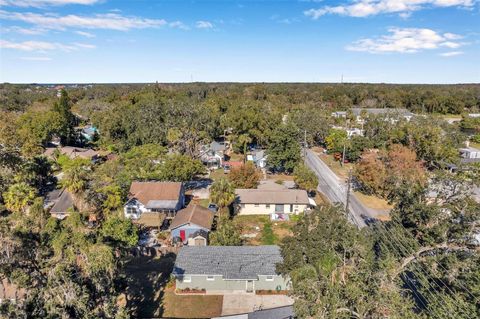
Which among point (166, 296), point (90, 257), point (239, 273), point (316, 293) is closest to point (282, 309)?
point (239, 273)

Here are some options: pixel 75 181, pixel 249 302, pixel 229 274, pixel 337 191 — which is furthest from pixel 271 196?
pixel 75 181

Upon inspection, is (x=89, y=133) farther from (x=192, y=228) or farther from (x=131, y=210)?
(x=192, y=228)

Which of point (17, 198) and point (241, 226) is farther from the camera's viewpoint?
point (241, 226)

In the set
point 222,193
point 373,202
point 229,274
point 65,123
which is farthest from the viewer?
point 65,123

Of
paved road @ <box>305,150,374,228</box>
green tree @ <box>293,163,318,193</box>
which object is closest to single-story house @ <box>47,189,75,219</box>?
green tree @ <box>293,163,318,193</box>

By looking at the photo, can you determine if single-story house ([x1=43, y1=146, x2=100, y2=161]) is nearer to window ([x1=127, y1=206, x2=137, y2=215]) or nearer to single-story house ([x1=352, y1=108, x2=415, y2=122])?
window ([x1=127, y1=206, x2=137, y2=215])
